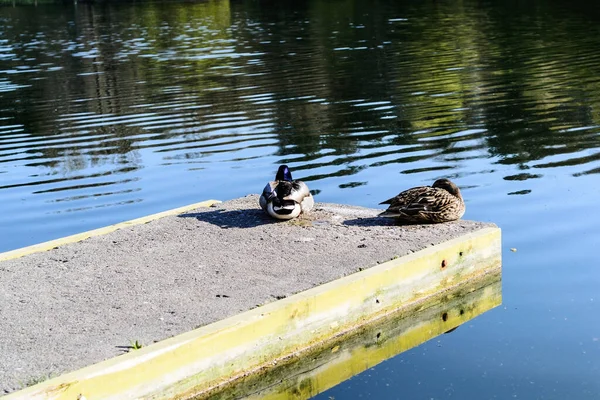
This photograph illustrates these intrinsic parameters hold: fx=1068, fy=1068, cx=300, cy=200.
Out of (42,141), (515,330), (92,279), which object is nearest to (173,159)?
(42,141)

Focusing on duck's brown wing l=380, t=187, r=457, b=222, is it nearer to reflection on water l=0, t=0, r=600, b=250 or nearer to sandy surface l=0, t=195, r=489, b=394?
sandy surface l=0, t=195, r=489, b=394

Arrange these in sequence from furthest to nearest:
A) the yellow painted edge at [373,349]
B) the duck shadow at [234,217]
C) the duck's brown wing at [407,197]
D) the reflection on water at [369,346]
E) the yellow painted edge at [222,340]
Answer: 1. the duck shadow at [234,217]
2. the duck's brown wing at [407,197]
3. the yellow painted edge at [373,349]
4. the reflection on water at [369,346]
5. the yellow painted edge at [222,340]

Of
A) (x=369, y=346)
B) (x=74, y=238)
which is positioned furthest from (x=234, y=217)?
(x=369, y=346)

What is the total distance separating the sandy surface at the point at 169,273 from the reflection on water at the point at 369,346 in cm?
62

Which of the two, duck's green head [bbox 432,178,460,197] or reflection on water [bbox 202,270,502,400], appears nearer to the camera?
reflection on water [bbox 202,270,502,400]

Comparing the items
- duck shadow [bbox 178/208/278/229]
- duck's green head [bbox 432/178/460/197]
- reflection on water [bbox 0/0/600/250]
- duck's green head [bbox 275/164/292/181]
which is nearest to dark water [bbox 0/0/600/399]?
reflection on water [bbox 0/0/600/250]

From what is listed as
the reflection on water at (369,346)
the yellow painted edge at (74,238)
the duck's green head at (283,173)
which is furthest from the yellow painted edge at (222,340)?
the yellow painted edge at (74,238)

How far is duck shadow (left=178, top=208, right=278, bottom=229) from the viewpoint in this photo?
41.7ft

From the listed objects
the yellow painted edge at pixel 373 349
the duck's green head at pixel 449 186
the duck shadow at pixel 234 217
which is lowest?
the yellow painted edge at pixel 373 349

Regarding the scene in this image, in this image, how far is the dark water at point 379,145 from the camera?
10.2 meters

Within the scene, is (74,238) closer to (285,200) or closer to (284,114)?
(285,200)

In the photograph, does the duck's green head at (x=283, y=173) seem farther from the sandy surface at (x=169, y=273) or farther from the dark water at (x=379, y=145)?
the dark water at (x=379, y=145)

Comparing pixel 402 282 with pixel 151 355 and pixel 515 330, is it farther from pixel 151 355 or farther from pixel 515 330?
pixel 151 355

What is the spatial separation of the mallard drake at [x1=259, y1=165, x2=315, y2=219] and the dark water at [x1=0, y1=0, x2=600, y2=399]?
252 centimetres
